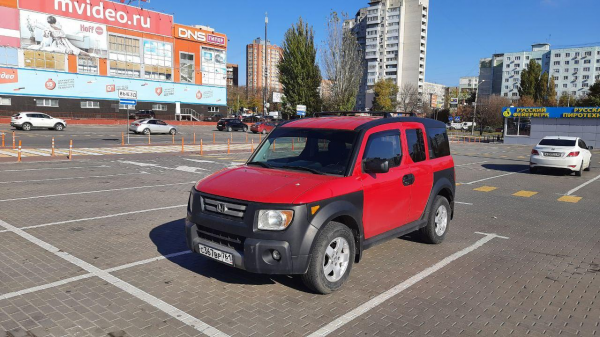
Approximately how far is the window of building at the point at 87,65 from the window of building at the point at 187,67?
503 inches

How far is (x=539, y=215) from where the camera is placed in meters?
9.56

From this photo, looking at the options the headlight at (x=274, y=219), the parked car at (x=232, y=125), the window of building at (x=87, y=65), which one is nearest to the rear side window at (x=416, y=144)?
the headlight at (x=274, y=219)

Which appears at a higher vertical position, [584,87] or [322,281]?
[584,87]

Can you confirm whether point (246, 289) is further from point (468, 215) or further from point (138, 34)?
point (138, 34)

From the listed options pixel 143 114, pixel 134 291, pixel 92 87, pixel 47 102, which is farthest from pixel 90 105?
pixel 134 291

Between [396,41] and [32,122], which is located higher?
[396,41]

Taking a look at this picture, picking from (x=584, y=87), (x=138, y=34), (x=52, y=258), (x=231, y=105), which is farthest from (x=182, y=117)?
(x=584, y=87)

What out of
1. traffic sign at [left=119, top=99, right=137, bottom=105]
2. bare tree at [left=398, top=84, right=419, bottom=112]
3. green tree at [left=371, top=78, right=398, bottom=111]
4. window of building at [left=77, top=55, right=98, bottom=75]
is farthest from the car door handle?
green tree at [left=371, top=78, right=398, bottom=111]

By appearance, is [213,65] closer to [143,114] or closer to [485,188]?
[143,114]

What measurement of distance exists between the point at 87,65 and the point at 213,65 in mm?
19882

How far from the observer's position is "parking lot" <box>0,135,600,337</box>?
4105 mm

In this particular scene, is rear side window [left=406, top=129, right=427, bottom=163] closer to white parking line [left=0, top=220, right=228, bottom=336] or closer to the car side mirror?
the car side mirror

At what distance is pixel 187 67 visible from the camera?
65.8m

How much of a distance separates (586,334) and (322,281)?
2.54 meters
